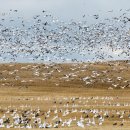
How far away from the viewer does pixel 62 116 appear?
77.6 metres

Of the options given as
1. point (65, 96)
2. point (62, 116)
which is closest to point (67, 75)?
point (65, 96)

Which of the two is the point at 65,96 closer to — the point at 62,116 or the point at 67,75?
the point at 62,116

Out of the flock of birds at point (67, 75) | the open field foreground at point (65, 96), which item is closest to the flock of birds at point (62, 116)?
the open field foreground at point (65, 96)

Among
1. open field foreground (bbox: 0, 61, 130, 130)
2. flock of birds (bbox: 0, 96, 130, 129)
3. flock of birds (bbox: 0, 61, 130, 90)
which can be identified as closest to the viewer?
flock of birds (bbox: 0, 96, 130, 129)

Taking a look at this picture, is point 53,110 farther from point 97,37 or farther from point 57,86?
point 57,86

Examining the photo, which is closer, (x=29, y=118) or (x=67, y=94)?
(x=29, y=118)

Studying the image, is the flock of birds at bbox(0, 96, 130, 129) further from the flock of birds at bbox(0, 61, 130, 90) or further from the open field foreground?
the flock of birds at bbox(0, 61, 130, 90)

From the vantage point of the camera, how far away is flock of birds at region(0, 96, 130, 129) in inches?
2611

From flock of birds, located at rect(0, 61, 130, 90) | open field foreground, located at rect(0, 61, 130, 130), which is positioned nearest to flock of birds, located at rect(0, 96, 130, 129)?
open field foreground, located at rect(0, 61, 130, 130)

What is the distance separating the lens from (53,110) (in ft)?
276

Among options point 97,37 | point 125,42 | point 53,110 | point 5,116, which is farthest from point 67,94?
point 5,116

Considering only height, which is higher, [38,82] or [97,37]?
[97,37]

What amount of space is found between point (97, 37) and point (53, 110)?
1866 inches

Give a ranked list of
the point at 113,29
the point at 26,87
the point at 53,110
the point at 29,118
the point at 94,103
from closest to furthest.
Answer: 1. the point at 29,118
2. the point at 53,110
3. the point at 94,103
4. the point at 113,29
5. the point at 26,87
